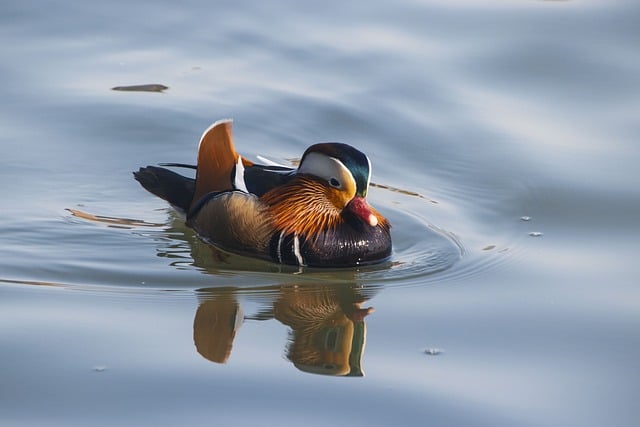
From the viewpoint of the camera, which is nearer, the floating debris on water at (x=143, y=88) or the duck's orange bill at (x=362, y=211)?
the duck's orange bill at (x=362, y=211)

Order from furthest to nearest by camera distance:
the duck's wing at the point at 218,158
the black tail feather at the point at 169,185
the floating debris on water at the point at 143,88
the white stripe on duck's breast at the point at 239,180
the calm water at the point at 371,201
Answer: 1. the floating debris on water at the point at 143,88
2. the black tail feather at the point at 169,185
3. the duck's wing at the point at 218,158
4. the white stripe on duck's breast at the point at 239,180
5. the calm water at the point at 371,201

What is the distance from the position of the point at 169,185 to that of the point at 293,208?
125 cm

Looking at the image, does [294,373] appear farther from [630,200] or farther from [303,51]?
[303,51]

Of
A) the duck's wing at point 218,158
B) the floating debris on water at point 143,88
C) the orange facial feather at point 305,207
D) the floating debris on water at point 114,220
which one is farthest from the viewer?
the floating debris on water at point 143,88

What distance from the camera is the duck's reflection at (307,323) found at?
23.0 feet

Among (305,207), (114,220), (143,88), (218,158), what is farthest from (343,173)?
(143,88)

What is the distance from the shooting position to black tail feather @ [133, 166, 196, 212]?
31.6 feet

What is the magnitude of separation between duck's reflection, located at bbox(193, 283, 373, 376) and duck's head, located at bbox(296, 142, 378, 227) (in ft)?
2.20

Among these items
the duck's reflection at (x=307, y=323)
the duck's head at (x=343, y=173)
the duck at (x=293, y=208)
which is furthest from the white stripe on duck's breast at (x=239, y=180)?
the duck's reflection at (x=307, y=323)

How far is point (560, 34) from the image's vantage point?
13281 mm

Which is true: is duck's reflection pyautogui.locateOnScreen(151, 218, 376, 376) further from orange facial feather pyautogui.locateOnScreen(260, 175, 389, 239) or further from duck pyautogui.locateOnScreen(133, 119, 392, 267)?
Answer: orange facial feather pyautogui.locateOnScreen(260, 175, 389, 239)

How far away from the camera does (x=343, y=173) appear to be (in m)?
8.68

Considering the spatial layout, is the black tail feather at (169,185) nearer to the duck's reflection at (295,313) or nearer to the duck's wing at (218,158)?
the duck's wing at (218,158)

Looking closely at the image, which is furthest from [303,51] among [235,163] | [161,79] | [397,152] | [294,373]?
[294,373]
